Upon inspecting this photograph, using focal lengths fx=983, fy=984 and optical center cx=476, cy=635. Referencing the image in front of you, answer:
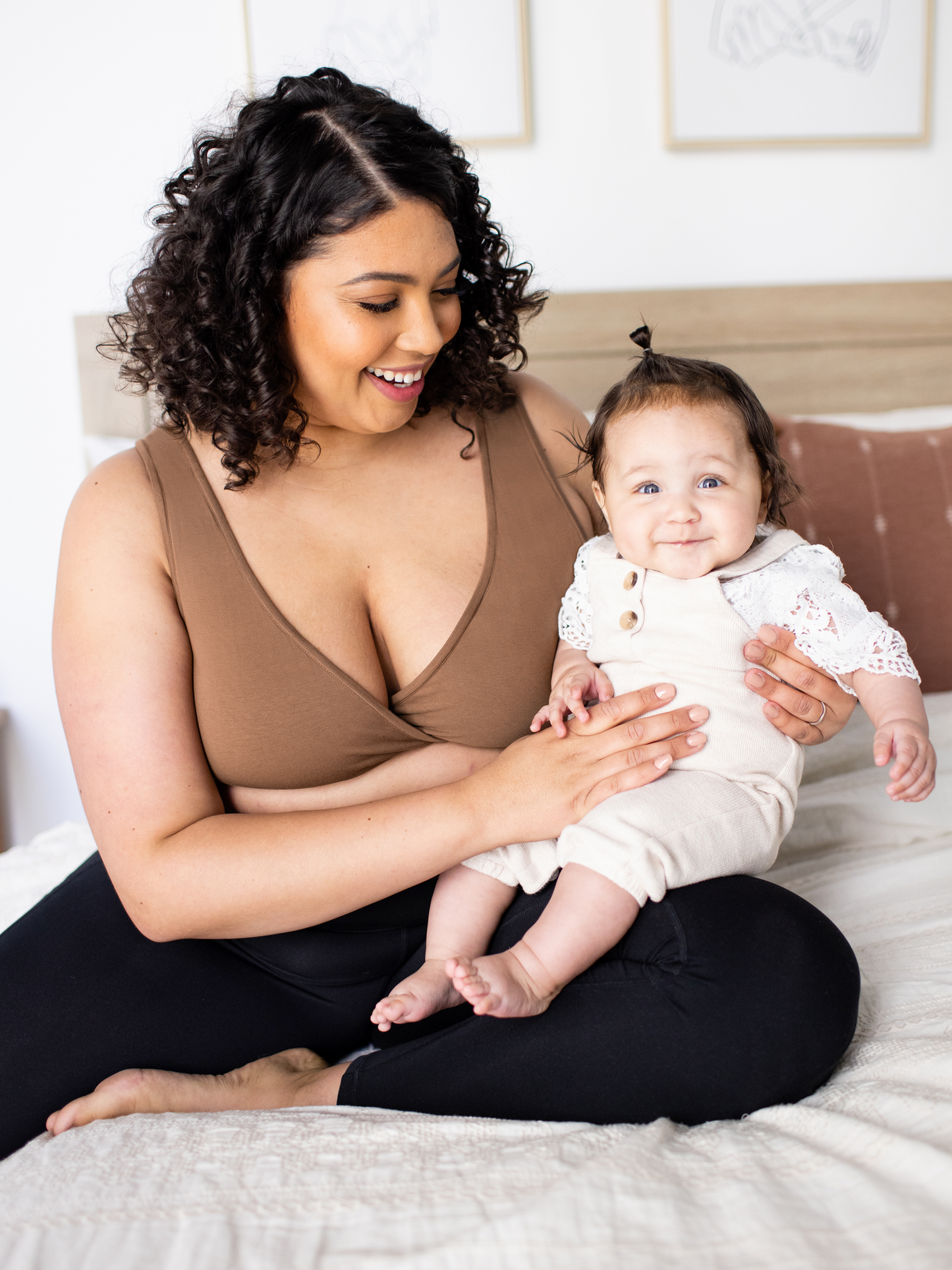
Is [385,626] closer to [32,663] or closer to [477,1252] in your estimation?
[477,1252]

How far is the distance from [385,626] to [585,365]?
3.99ft

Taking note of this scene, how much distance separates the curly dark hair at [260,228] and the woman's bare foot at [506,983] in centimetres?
65

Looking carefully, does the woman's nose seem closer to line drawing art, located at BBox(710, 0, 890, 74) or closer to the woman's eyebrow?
the woman's eyebrow

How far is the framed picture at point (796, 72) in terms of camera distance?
2119mm

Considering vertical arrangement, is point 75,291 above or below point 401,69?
below

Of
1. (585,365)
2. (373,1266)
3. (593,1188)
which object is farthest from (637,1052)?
(585,365)

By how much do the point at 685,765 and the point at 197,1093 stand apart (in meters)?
0.65

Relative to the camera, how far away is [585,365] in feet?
7.39

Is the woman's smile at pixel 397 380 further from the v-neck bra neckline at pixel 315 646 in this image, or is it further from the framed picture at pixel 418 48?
the framed picture at pixel 418 48

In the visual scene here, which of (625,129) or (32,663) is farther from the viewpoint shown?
(32,663)

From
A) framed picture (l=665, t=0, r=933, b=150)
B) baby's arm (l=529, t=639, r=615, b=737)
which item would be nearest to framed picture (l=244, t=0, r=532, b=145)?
framed picture (l=665, t=0, r=933, b=150)

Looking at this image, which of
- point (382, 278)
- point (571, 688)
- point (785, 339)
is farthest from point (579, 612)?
point (785, 339)

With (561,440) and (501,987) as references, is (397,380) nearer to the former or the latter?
(561,440)

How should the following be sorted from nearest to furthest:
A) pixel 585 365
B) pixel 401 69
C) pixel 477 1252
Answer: pixel 477 1252, pixel 401 69, pixel 585 365
